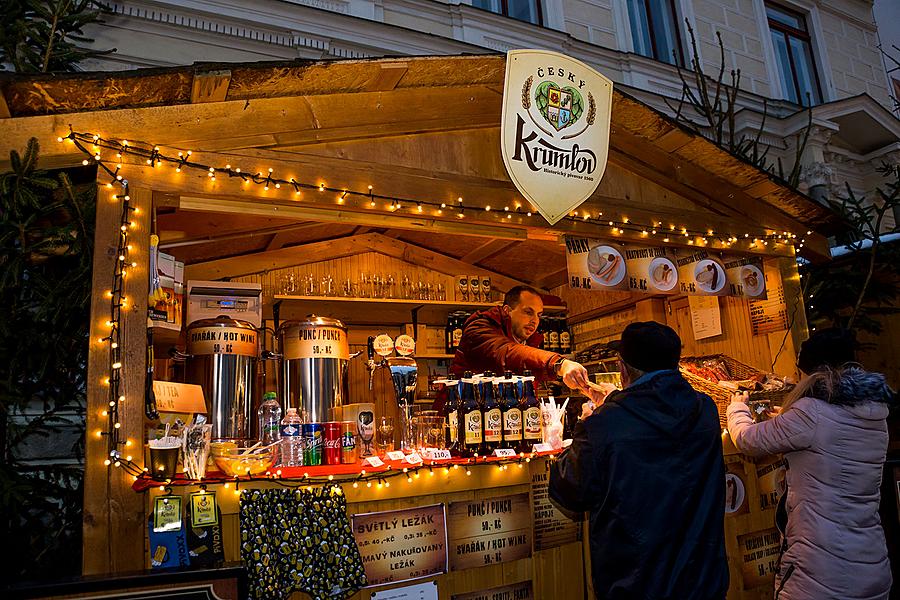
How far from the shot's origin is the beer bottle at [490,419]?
12.1 ft

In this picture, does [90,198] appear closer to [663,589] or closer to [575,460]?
[575,460]

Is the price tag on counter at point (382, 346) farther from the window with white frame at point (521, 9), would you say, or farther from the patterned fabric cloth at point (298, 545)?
the window with white frame at point (521, 9)

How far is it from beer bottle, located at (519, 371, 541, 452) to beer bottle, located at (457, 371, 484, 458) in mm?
260

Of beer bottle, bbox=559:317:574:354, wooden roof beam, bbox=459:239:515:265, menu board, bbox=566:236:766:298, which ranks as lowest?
beer bottle, bbox=559:317:574:354

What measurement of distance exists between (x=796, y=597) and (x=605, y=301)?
13.8 feet

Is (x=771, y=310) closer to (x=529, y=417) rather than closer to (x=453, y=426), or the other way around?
(x=529, y=417)

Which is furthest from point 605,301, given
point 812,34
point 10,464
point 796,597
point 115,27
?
point 812,34

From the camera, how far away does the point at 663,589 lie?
2350mm

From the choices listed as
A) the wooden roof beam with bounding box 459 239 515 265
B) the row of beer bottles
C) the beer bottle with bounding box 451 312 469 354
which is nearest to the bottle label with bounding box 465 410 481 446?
the row of beer bottles

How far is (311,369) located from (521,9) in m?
7.30

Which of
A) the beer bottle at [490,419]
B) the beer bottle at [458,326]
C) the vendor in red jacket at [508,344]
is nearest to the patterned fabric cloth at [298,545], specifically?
the beer bottle at [490,419]

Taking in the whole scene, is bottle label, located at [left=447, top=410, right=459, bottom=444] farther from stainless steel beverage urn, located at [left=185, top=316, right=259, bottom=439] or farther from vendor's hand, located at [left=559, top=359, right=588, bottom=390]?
stainless steel beverage urn, located at [left=185, top=316, right=259, bottom=439]

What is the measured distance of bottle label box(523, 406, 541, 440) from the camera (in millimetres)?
3773

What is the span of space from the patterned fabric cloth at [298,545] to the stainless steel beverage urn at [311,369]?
1579mm
